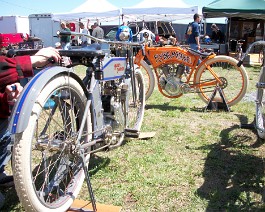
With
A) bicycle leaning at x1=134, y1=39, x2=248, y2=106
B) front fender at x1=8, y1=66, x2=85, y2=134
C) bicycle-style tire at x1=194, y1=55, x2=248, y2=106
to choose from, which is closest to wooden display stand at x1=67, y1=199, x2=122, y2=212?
front fender at x1=8, y1=66, x2=85, y2=134

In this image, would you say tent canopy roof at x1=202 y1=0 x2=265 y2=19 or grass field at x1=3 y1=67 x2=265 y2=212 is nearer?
grass field at x1=3 y1=67 x2=265 y2=212

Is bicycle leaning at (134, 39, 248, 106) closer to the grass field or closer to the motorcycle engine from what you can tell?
the motorcycle engine

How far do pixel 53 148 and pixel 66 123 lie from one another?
39 cm

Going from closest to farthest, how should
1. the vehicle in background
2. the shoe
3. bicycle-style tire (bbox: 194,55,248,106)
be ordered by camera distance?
the shoe < bicycle-style tire (bbox: 194,55,248,106) < the vehicle in background

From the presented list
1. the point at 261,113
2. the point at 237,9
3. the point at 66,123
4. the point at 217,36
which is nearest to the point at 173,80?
the point at 261,113

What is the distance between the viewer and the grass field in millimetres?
2387

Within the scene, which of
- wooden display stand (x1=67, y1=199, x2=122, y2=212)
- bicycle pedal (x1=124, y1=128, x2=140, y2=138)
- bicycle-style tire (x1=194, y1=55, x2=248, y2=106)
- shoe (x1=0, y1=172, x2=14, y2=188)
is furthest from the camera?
bicycle-style tire (x1=194, y1=55, x2=248, y2=106)

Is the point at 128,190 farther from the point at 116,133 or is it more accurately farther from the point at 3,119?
the point at 3,119

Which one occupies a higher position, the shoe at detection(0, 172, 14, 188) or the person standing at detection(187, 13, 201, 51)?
the person standing at detection(187, 13, 201, 51)

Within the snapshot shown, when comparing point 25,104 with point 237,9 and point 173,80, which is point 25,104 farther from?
point 237,9

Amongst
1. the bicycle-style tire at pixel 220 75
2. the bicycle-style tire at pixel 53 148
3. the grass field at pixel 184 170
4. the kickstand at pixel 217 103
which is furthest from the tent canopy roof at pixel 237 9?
the bicycle-style tire at pixel 53 148

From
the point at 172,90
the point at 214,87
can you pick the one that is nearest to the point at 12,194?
the point at 172,90

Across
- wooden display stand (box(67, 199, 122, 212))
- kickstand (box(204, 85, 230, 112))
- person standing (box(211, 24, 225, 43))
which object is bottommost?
wooden display stand (box(67, 199, 122, 212))

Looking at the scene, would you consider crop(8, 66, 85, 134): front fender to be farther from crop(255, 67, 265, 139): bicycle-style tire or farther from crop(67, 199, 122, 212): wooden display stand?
crop(255, 67, 265, 139): bicycle-style tire
